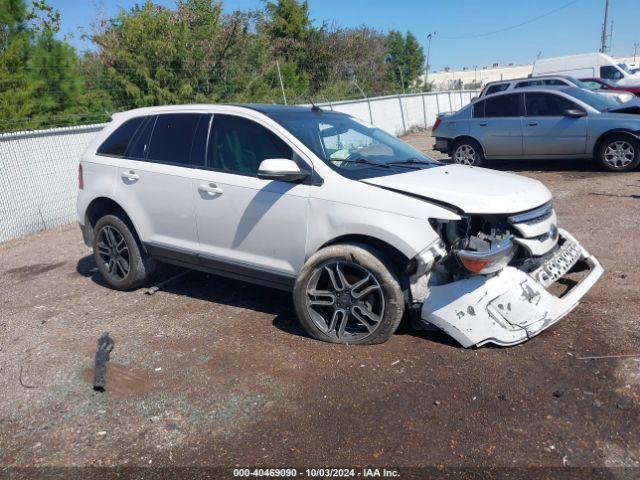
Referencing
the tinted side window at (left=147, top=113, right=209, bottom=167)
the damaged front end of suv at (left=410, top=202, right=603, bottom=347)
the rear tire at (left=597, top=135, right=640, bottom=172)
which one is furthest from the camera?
the rear tire at (left=597, top=135, right=640, bottom=172)

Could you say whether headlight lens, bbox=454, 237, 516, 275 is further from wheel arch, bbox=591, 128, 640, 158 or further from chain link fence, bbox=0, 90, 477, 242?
wheel arch, bbox=591, 128, 640, 158

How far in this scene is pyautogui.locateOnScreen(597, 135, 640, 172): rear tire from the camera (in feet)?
34.8

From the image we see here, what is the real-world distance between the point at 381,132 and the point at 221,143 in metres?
1.54

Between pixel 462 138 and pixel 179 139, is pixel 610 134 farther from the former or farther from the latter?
pixel 179 139

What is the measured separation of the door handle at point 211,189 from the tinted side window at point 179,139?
247mm

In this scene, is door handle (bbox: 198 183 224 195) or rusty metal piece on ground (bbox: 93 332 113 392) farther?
door handle (bbox: 198 183 224 195)

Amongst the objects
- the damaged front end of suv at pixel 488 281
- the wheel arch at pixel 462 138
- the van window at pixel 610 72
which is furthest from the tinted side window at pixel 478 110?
the van window at pixel 610 72

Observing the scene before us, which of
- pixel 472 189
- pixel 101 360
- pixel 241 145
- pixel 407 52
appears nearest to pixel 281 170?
pixel 241 145

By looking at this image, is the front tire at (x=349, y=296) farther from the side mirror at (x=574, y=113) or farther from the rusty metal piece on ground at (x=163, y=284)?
the side mirror at (x=574, y=113)

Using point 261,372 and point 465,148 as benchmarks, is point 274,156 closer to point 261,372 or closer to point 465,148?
point 261,372

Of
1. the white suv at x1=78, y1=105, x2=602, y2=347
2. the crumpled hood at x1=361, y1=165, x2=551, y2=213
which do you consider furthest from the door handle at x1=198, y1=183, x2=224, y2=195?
the crumpled hood at x1=361, y1=165, x2=551, y2=213

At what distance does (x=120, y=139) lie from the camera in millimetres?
6000

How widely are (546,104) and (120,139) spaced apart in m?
8.37

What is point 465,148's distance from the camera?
1248 centimetres
